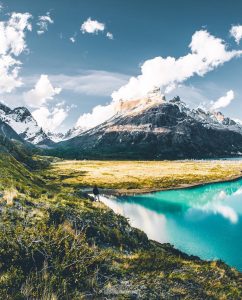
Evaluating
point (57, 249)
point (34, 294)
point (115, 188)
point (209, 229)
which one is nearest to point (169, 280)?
point (57, 249)

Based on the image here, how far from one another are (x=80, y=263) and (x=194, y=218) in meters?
63.4

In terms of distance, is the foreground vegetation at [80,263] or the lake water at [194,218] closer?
the foreground vegetation at [80,263]

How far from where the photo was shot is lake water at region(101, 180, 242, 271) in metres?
53.2

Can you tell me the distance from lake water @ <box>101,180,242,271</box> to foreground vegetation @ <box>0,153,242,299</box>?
25.0 meters

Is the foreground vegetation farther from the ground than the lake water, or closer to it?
farther from the ground

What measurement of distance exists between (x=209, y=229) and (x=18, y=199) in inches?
1984

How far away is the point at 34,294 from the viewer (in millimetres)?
15797

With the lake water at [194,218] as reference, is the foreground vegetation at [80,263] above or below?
above

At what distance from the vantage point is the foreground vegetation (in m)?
17.1

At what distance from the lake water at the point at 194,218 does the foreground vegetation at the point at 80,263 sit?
25.0m

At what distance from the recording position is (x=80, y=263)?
19125 mm

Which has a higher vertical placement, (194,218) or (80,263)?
(80,263)

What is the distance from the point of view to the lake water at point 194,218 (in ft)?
175

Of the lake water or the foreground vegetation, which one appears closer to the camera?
the foreground vegetation
